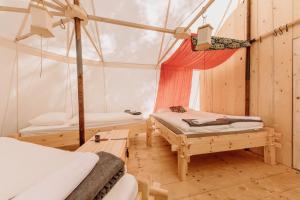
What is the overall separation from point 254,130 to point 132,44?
317cm

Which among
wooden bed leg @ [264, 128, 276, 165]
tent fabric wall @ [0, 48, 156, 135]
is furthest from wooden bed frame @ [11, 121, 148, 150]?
wooden bed leg @ [264, 128, 276, 165]

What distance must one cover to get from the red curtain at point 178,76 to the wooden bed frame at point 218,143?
1785 millimetres

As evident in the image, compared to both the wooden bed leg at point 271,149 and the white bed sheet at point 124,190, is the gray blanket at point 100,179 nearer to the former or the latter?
the white bed sheet at point 124,190

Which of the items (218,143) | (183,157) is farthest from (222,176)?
(183,157)

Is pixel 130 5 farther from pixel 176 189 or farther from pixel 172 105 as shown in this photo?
pixel 176 189

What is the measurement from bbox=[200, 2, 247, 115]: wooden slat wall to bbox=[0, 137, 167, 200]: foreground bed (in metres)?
2.98

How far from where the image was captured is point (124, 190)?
0.83m

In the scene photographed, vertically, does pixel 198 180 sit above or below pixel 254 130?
below

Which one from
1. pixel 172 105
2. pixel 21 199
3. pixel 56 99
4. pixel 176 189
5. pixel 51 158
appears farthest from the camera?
pixel 172 105

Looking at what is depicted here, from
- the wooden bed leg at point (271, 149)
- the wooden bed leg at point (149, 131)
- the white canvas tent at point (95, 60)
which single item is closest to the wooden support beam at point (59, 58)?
the white canvas tent at point (95, 60)

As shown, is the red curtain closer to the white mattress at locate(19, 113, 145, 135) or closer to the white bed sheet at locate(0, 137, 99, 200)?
the white mattress at locate(19, 113, 145, 135)

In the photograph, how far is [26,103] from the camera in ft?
9.92

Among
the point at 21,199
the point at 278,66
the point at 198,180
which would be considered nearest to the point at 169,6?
the point at 278,66

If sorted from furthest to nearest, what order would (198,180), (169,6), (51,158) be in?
(169,6) < (198,180) < (51,158)
